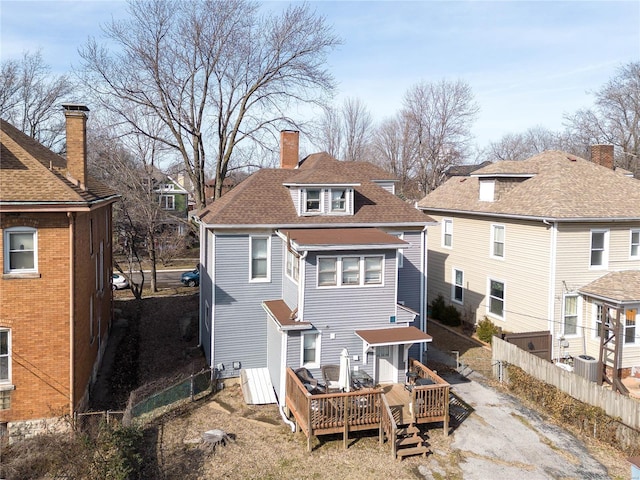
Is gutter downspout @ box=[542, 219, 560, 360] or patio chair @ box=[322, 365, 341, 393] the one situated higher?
gutter downspout @ box=[542, 219, 560, 360]

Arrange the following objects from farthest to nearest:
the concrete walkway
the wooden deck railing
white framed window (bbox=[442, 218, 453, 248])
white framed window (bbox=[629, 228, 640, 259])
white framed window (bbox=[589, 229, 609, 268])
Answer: white framed window (bbox=[442, 218, 453, 248]) < white framed window (bbox=[629, 228, 640, 259]) < white framed window (bbox=[589, 229, 609, 268]) < the wooden deck railing < the concrete walkway

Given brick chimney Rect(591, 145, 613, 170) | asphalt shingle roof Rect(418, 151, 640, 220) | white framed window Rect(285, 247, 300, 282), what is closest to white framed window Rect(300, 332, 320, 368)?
white framed window Rect(285, 247, 300, 282)

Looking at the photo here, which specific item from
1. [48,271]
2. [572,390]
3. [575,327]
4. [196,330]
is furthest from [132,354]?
[575,327]

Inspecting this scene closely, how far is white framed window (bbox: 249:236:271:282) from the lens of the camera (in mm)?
18391

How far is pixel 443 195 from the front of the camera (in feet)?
96.0

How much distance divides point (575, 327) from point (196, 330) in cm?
1656

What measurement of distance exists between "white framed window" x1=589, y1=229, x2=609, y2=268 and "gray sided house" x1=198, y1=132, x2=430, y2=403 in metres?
7.09

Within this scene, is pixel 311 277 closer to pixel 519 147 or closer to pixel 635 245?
pixel 635 245

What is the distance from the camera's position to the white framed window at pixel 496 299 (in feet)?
77.2

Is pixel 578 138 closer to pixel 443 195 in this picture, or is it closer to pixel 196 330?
pixel 443 195

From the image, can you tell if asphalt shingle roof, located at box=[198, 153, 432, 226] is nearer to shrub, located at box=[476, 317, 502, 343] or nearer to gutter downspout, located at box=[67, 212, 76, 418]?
gutter downspout, located at box=[67, 212, 76, 418]

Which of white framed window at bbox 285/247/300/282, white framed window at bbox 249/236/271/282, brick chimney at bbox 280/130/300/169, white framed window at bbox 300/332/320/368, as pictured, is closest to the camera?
white framed window at bbox 300/332/320/368

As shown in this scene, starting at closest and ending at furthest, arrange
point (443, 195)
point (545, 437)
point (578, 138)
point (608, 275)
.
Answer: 1. point (545, 437)
2. point (608, 275)
3. point (443, 195)
4. point (578, 138)

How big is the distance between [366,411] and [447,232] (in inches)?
629
